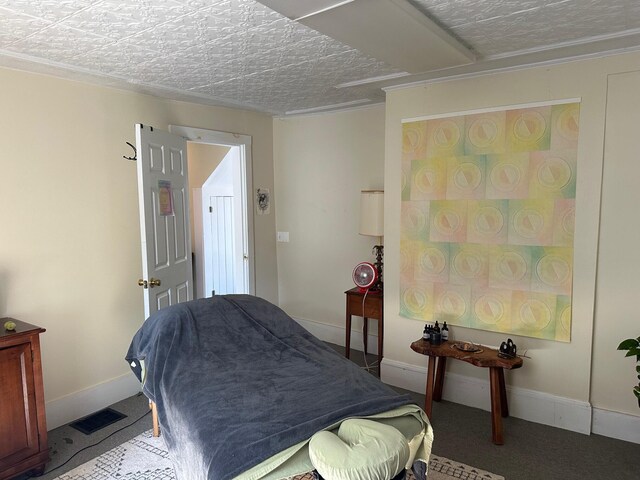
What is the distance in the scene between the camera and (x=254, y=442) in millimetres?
1685

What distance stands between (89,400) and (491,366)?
9.20 feet

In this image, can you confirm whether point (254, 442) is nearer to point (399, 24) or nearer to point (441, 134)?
point (399, 24)

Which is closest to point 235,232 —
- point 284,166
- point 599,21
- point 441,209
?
point 284,166

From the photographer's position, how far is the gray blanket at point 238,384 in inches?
68.5

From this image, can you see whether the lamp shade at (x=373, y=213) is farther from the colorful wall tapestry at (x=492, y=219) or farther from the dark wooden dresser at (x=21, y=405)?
the dark wooden dresser at (x=21, y=405)

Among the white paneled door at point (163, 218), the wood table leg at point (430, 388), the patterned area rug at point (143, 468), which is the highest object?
the white paneled door at point (163, 218)

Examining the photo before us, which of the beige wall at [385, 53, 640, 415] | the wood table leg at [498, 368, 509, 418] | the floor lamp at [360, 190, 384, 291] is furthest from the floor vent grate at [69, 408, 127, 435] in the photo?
the beige wall at [385, 53, 640, 415]

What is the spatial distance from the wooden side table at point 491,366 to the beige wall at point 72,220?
2.28 meters

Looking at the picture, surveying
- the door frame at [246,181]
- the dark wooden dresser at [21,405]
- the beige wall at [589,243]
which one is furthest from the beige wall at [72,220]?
the beige wall at [589,243]

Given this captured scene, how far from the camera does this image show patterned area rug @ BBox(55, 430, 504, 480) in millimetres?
2414

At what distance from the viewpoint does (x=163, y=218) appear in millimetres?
3279

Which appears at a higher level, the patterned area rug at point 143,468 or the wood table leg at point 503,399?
the wood table leg at point 503,399

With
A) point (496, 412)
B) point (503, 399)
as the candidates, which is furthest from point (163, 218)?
point (503, 399)

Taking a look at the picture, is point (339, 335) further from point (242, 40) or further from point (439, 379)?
point (242, 40)
